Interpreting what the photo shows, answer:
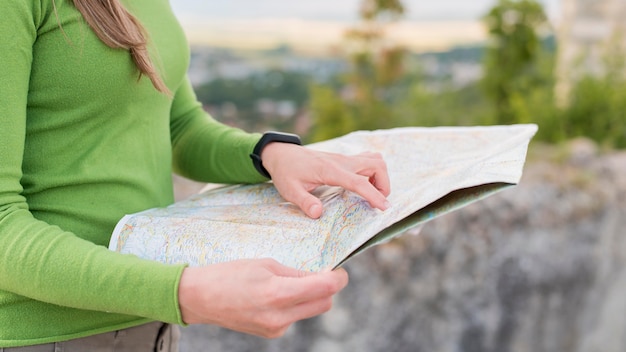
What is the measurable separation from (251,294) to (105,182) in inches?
10.5

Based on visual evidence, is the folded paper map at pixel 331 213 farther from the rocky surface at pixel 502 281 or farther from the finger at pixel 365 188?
the rocky surface at pixel 502 281

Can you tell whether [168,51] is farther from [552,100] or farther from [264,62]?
[552,100]

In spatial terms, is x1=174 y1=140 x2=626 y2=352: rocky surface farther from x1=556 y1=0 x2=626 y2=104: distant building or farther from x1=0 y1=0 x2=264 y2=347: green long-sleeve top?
x1=0 y1=0 x2=264 y2=347: green long-sleeve top

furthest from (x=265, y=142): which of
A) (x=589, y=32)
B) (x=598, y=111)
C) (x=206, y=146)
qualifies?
(x=589, y=32)

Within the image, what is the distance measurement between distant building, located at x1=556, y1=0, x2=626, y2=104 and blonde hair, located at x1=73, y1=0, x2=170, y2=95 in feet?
10.9

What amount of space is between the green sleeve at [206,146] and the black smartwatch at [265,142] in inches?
0.4

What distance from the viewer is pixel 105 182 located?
854 mm

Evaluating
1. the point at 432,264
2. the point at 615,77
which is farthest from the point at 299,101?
the point at 615,77

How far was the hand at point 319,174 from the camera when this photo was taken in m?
0.87

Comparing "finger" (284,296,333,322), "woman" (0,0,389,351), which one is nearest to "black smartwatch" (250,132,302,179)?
"woman" (0,0,389,351)

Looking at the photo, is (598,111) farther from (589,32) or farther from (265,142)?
(265,142)

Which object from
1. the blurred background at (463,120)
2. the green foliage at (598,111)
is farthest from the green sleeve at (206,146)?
the green foliage at (598,111)

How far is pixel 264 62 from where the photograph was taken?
3451 millimetres

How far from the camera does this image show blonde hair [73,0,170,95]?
0.79 metres
